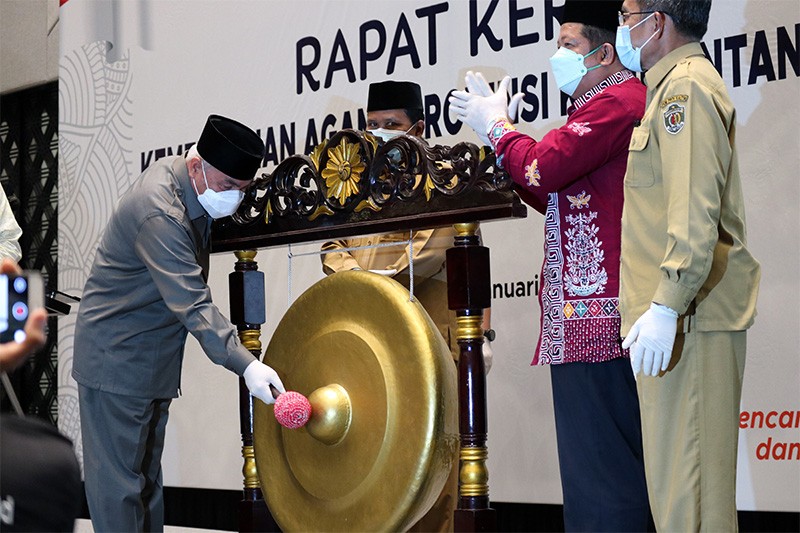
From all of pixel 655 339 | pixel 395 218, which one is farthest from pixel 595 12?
pixel 655 339

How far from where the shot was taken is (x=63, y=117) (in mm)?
5676

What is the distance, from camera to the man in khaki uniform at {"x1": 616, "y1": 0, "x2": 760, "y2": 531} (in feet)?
6.80

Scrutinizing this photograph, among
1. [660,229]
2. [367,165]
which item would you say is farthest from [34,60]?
[660,229]

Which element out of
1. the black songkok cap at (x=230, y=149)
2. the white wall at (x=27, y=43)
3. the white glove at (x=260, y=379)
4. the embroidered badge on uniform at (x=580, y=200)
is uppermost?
the white wall at (x=27, y=43)

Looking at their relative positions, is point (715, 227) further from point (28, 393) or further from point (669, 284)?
point (28, 393)

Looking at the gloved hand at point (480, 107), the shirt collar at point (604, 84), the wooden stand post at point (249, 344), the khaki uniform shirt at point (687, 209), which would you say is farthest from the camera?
the wooden stand post at point (249, 344)

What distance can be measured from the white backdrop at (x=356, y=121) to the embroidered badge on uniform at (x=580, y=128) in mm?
1070

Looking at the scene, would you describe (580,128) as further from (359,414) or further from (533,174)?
(359,414)

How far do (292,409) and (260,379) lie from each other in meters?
0.12

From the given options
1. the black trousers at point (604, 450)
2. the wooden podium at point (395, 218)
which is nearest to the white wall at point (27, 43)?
the wooden podium at point (395, 218)

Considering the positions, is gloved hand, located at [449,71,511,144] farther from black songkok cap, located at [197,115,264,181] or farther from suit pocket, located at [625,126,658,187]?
black songkok cap, located at [197,115,264,181]

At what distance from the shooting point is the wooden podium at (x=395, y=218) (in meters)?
2.62

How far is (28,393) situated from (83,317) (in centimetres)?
317

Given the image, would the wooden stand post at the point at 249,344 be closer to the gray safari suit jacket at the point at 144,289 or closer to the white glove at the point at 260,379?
the gray safari suit jacket at the point at 144,289
